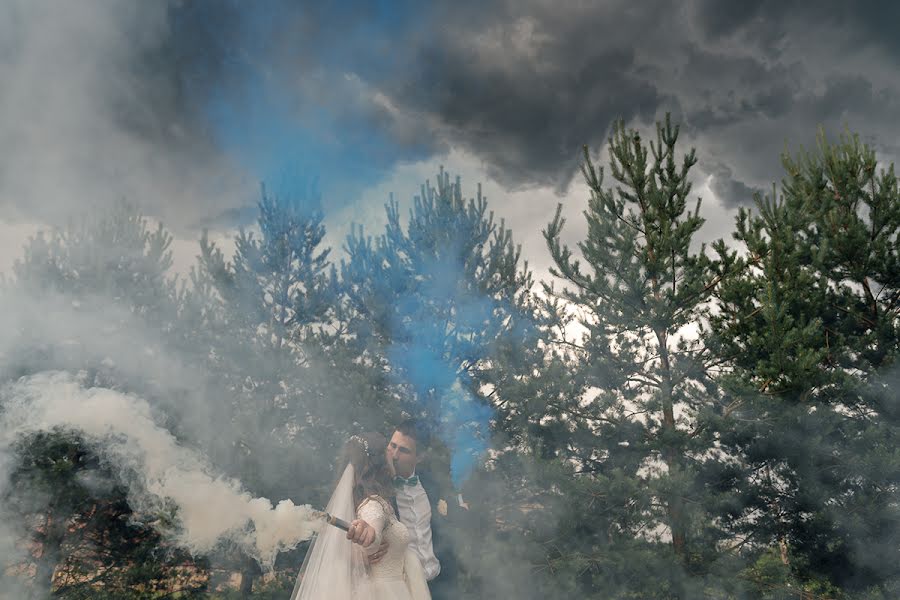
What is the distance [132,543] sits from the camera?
871 centimetres

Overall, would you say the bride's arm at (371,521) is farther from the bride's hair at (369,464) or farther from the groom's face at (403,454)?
the groom's face at (403,454)

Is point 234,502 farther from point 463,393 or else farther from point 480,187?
point 480,187

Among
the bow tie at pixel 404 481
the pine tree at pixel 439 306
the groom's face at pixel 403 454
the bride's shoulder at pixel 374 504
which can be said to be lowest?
the bride's shoulder at pixel 374 504

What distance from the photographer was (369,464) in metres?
4.90

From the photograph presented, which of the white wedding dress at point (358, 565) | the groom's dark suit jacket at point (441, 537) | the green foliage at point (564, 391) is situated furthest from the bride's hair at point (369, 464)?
the green foliage at point (564, 391)

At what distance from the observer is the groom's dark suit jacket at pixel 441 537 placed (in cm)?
599

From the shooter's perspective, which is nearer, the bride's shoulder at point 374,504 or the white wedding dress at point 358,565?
the white wedding dress at point 358,565

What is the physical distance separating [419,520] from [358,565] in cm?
97

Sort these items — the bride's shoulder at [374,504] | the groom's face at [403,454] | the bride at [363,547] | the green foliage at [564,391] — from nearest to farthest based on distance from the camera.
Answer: the bride at [363,547] < the bride's shoulder at [374,504] < the groom's face at [403,454] < the green foliage at [564,391]

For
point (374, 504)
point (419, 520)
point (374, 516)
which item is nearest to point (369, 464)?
point (374, 504)

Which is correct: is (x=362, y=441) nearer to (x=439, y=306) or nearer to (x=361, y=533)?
(x=361, y=533)

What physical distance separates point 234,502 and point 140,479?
939mm

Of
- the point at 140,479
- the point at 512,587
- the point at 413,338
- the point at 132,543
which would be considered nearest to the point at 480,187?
the point at 413,338

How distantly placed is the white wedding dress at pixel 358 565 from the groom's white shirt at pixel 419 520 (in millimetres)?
486
